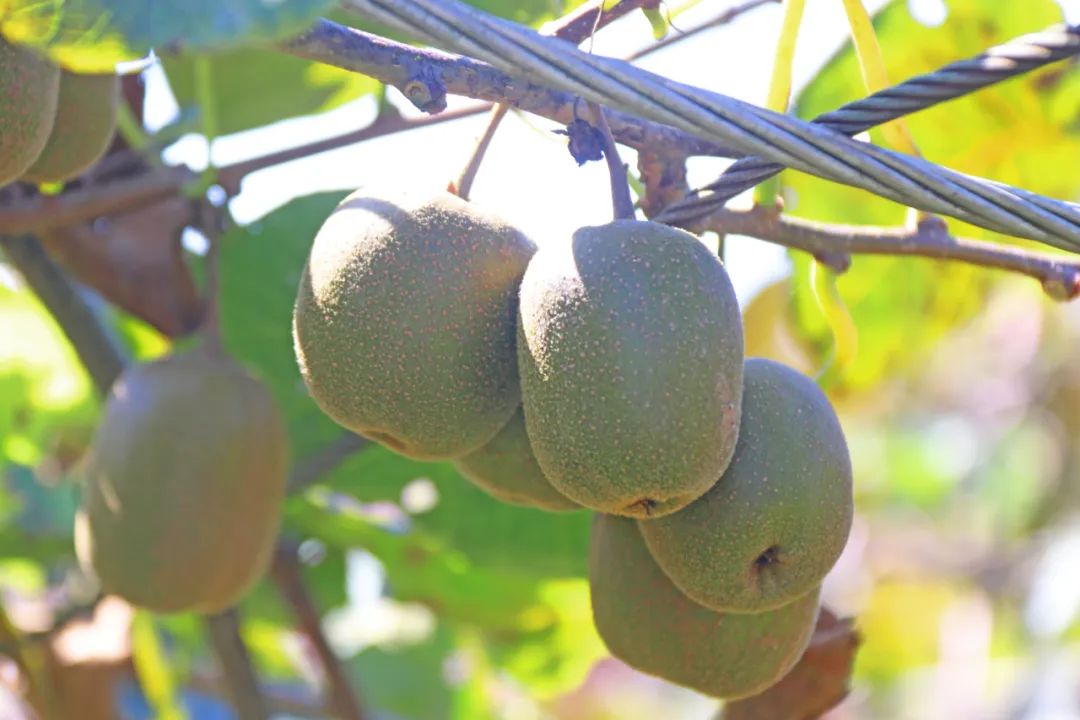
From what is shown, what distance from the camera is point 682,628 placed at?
78 cm

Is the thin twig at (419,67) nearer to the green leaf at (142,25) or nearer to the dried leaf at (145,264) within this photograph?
the green leaf at (142,25)

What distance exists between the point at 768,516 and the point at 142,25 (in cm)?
39

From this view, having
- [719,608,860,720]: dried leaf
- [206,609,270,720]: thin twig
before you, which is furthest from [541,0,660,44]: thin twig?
[206,609,270,720]: thin twig

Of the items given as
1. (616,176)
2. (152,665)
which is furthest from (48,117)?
(152,665)

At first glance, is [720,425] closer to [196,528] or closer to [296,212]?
[196,528]

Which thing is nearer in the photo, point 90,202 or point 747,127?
point 747,127

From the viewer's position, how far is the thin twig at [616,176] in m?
0.72

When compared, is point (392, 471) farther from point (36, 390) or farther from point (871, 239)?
point (871, 239)

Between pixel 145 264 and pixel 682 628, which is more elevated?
pixel 682 628

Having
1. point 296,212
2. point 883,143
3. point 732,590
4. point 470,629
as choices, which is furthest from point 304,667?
point 732,590

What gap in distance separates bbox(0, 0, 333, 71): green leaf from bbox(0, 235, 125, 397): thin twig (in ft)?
2.29

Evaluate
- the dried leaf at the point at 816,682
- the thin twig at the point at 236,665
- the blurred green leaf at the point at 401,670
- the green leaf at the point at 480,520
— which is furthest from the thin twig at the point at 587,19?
the blurred green leaf at the point at 401,670

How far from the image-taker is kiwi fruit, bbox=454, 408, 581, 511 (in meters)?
0.80

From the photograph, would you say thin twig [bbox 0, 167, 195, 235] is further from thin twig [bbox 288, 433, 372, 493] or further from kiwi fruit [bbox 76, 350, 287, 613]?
thin twig [bbox 288, 433, 372, 493]
